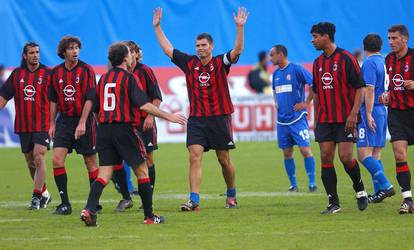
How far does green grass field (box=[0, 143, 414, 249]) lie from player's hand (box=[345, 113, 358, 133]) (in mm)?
1006

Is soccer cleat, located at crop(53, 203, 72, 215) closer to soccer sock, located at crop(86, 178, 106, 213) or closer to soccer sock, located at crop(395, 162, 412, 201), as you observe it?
soccer sock, located at crop(86, 178, 106, 213)

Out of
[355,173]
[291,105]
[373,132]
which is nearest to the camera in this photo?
[355,173]

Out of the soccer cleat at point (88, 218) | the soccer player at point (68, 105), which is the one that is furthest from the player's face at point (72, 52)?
the soccer cleat at point (88, 218)

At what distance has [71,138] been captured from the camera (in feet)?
39.3

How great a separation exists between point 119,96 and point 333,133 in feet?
8.48

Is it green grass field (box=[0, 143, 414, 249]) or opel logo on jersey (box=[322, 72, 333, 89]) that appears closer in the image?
green grass field (box=[0, 143, 414, 249])

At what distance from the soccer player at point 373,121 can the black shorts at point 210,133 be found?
1823 millimetres

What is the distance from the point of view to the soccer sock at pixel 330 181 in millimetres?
11227

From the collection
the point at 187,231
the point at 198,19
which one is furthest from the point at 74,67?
the point at 198,19

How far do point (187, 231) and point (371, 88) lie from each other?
12.4 feet

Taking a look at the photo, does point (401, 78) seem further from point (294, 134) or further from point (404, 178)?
point (294, 134)

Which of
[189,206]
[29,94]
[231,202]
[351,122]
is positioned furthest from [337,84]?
[29,94]

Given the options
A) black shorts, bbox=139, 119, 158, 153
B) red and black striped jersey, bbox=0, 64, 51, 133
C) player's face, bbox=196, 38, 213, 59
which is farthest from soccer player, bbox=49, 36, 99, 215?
player's face, bbox=196, 38, 213, 59

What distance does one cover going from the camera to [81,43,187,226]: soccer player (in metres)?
10.4
